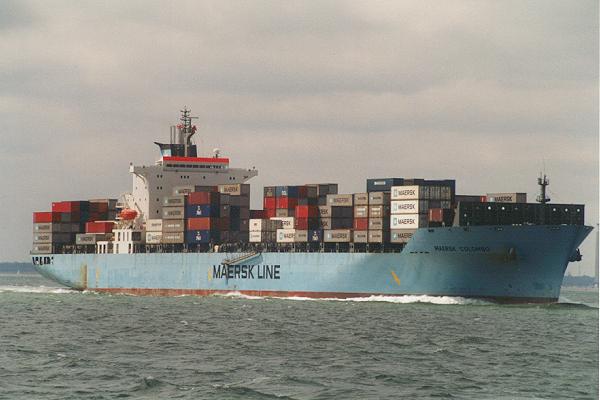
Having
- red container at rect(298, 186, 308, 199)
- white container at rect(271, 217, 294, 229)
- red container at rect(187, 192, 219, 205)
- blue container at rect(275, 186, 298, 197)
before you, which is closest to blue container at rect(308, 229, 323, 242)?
white container at rect(271, 217, 294, 229)

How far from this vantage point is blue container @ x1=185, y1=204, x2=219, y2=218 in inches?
3148

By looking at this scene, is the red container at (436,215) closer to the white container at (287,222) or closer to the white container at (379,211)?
the white container at (379,211)

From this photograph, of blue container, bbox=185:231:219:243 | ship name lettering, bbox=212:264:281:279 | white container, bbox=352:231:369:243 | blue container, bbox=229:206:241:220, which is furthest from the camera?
blue container, bbox=229:206:241:220

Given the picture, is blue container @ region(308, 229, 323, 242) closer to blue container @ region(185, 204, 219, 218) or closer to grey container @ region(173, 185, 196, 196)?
blue container @ region(185, 204, 219, 218)

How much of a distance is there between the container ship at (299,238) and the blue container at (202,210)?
0.34 feet

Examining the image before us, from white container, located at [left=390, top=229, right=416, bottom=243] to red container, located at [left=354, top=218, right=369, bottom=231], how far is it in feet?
8.11

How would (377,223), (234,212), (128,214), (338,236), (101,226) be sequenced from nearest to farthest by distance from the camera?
1. (377,223)
2. (338,236)
3. (234,212)
4. (128,214)
5. (101,226)

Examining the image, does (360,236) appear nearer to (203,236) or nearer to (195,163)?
(203,236)

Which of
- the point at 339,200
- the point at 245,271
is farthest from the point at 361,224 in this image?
the point at 245,271

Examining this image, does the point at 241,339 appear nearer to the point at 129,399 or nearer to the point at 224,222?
the point at 129,399

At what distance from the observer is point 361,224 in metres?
70.8

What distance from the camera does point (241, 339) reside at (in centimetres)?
4512

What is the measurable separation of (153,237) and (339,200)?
64.5ft

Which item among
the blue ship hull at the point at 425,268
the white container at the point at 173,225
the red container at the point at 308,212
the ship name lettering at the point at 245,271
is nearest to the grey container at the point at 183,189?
the white container at the point at 173,225
